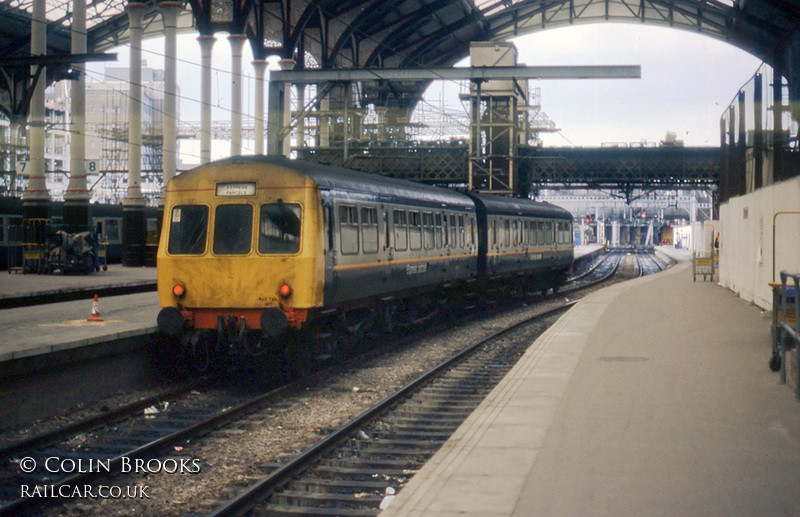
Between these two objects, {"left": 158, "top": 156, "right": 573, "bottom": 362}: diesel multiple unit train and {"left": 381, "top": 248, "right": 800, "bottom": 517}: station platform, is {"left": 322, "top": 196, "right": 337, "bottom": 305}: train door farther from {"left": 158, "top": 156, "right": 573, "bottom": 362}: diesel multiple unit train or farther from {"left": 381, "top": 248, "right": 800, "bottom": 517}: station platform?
{"left": 381, "top": 248, "right": 800, "bottom": 517}: station platform

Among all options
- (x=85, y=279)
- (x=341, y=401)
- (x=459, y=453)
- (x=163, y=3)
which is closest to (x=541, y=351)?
(x=341, y=401)

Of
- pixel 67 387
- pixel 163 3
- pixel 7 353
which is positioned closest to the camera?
pixel 7 353

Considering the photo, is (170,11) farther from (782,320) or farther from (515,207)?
(782,320)

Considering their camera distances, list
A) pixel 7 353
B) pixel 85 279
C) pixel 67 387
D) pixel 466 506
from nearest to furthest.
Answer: pixel 466 506 < pixel 7 353 < pixel 67 387 < pixel 85 279

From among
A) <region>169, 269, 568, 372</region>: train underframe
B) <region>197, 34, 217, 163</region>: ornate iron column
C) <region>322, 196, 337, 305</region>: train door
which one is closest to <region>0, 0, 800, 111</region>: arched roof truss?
<region>197, 34, 217, 163</region>: ornate iron column

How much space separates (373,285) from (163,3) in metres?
23.3

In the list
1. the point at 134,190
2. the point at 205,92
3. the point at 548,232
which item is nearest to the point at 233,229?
the point at 548,232

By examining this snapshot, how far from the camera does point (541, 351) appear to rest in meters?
13.5

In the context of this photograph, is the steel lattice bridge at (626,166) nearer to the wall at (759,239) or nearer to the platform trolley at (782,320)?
the wall at (759,239)

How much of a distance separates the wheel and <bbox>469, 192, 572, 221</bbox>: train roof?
1223 cm

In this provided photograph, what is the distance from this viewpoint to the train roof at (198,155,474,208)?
39.9ft

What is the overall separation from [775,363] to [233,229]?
23.6 ft

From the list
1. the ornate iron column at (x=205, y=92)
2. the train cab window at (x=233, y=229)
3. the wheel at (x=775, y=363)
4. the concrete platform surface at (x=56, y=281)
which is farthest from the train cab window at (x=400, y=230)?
the ornate iron column at (x=205, y=92)

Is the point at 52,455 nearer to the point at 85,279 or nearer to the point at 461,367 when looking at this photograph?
the point at 461,367
